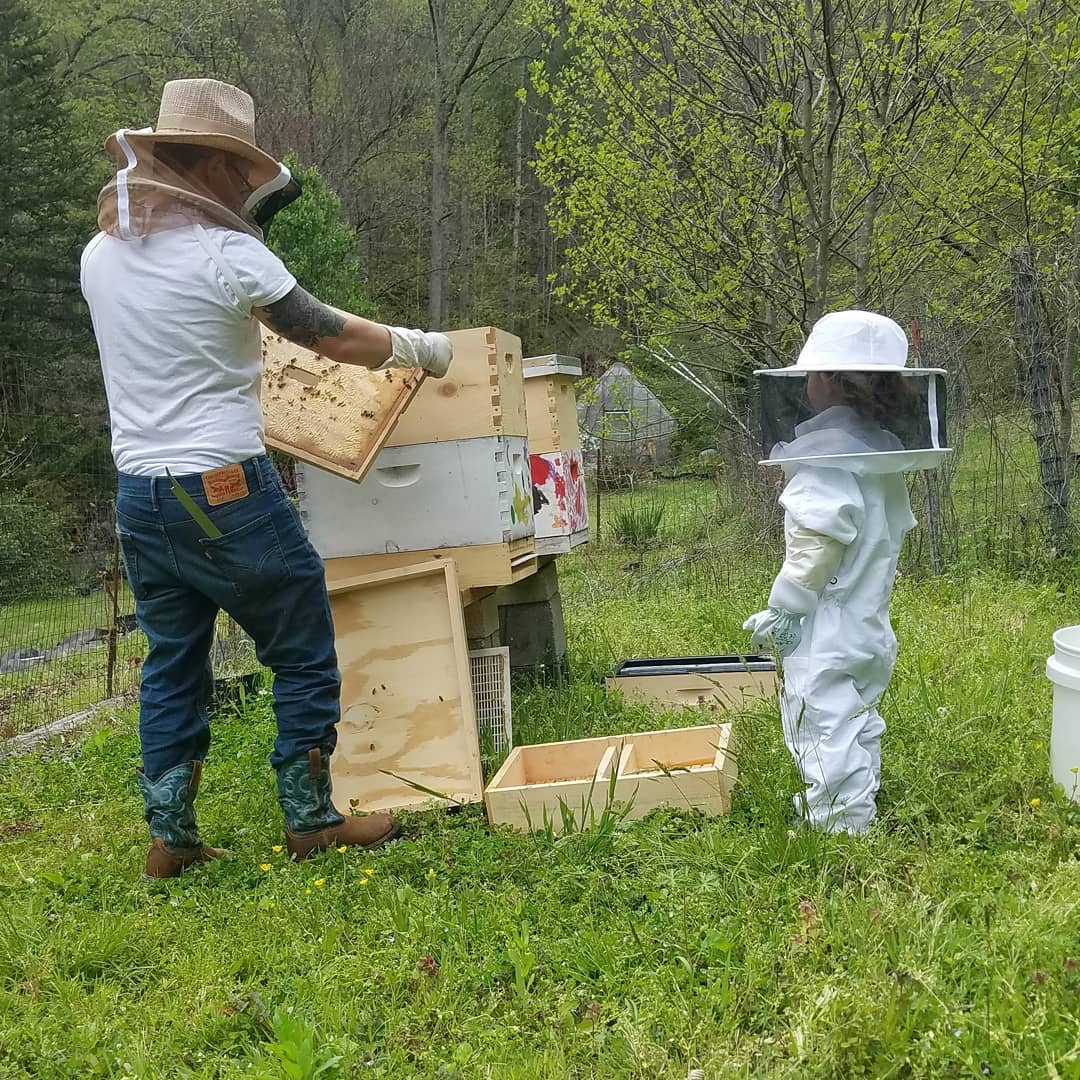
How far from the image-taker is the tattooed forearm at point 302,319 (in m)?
2.90

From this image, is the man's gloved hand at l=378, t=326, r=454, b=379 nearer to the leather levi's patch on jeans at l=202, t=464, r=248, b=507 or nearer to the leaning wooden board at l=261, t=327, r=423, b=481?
the leaning wooden board at l=261, t=327, r=423, b=481

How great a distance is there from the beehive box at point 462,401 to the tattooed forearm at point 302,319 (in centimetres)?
67

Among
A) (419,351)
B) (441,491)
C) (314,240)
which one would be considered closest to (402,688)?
(441,491)

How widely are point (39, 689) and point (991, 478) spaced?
6.81 metres

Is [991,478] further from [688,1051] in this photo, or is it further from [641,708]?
→ [688,1051]

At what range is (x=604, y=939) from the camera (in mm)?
2383

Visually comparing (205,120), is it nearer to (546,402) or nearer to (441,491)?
(441,491)

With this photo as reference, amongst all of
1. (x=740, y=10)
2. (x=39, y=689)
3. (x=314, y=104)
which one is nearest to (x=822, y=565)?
(x=740, y=10)

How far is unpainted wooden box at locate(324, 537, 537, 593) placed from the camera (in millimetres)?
3656

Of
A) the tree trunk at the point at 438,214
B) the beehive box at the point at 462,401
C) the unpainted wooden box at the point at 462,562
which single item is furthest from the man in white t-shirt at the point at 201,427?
the tree trunk at the point at 438,214

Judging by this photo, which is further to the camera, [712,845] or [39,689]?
[39,689]

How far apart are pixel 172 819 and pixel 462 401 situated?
1.69 meters

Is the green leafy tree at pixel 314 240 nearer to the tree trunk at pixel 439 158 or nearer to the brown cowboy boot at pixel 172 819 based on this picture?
the tree trunk at pixel 439 158

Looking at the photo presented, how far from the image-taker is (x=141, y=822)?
12.1 ft
